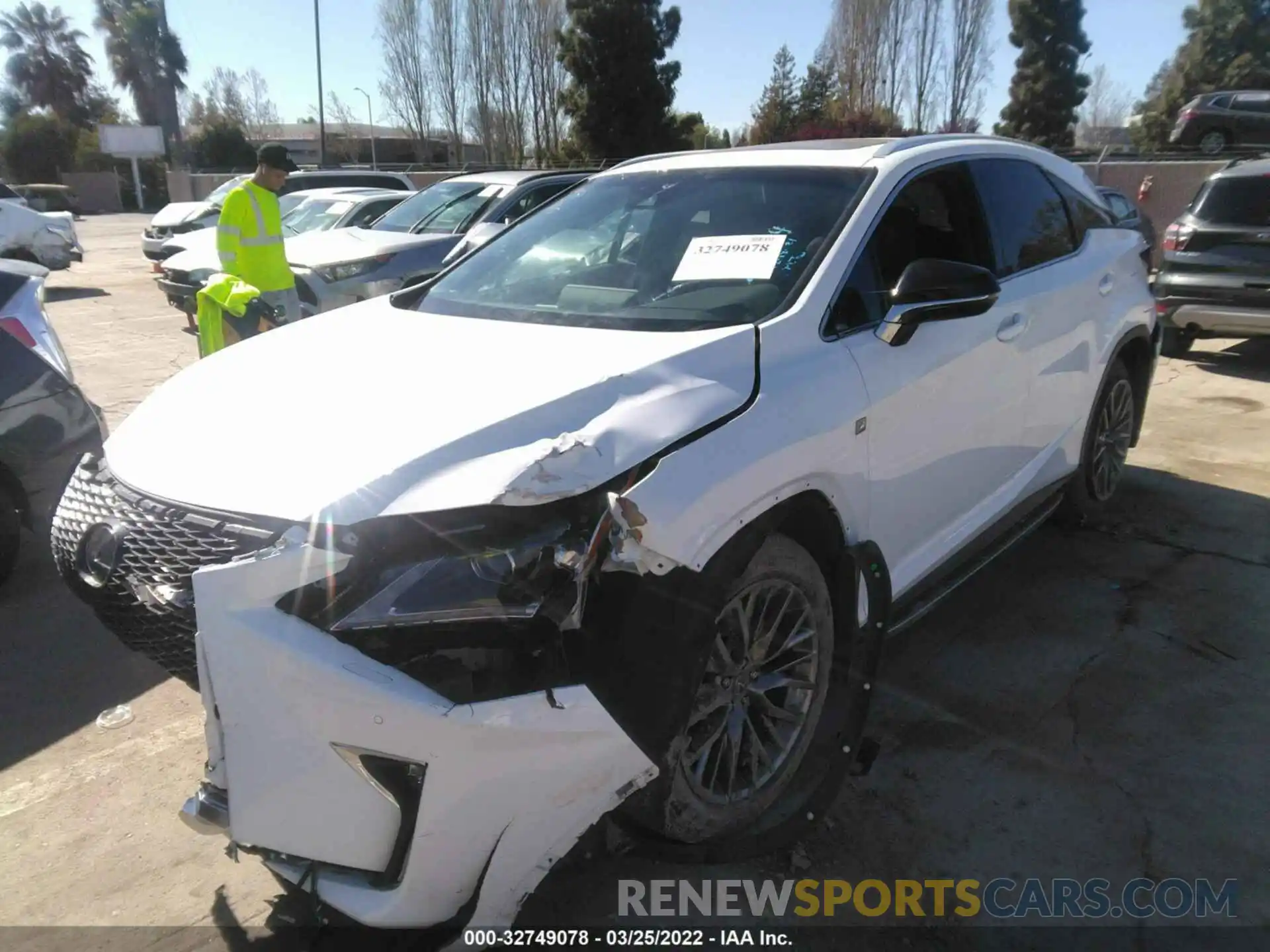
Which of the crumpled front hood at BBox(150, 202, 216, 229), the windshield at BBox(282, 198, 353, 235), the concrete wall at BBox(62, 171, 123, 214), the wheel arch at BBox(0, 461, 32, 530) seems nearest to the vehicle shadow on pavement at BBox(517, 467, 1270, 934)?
the wheel arch at BBox(0, 461, 32, 530)

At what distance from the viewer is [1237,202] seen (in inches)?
347

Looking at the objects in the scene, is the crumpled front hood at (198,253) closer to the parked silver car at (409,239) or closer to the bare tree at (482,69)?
the parked silver car at (409,239)

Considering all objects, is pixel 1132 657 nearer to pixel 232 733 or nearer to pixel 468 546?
pixel 468 546

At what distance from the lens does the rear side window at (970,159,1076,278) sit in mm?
3904

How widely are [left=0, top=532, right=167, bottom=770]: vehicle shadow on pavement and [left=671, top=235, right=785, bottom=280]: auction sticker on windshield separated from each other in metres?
2.55

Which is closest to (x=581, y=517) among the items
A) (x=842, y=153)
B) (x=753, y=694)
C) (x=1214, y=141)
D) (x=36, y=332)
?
(x=753, y=694)

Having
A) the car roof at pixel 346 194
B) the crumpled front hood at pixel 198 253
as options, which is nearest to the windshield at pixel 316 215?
the car roof at pixel 346 194

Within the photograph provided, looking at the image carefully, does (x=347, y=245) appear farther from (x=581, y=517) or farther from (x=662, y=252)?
(x=581, y=517)

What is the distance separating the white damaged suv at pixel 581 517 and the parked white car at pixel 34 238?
15.6 metres

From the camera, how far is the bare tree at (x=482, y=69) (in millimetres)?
45688

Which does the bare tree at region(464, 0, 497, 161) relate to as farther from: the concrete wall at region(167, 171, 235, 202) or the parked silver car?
the parked silver car

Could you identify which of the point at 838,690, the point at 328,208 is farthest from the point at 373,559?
the point at 328,208

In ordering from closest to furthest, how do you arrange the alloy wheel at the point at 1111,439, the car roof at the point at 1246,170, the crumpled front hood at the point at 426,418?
the crumpled front hood at the point at 426,418 → the alloy wheel at the point at 1111,439 → the car roof at the point at 1246,170

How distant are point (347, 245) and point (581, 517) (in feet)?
23.9
